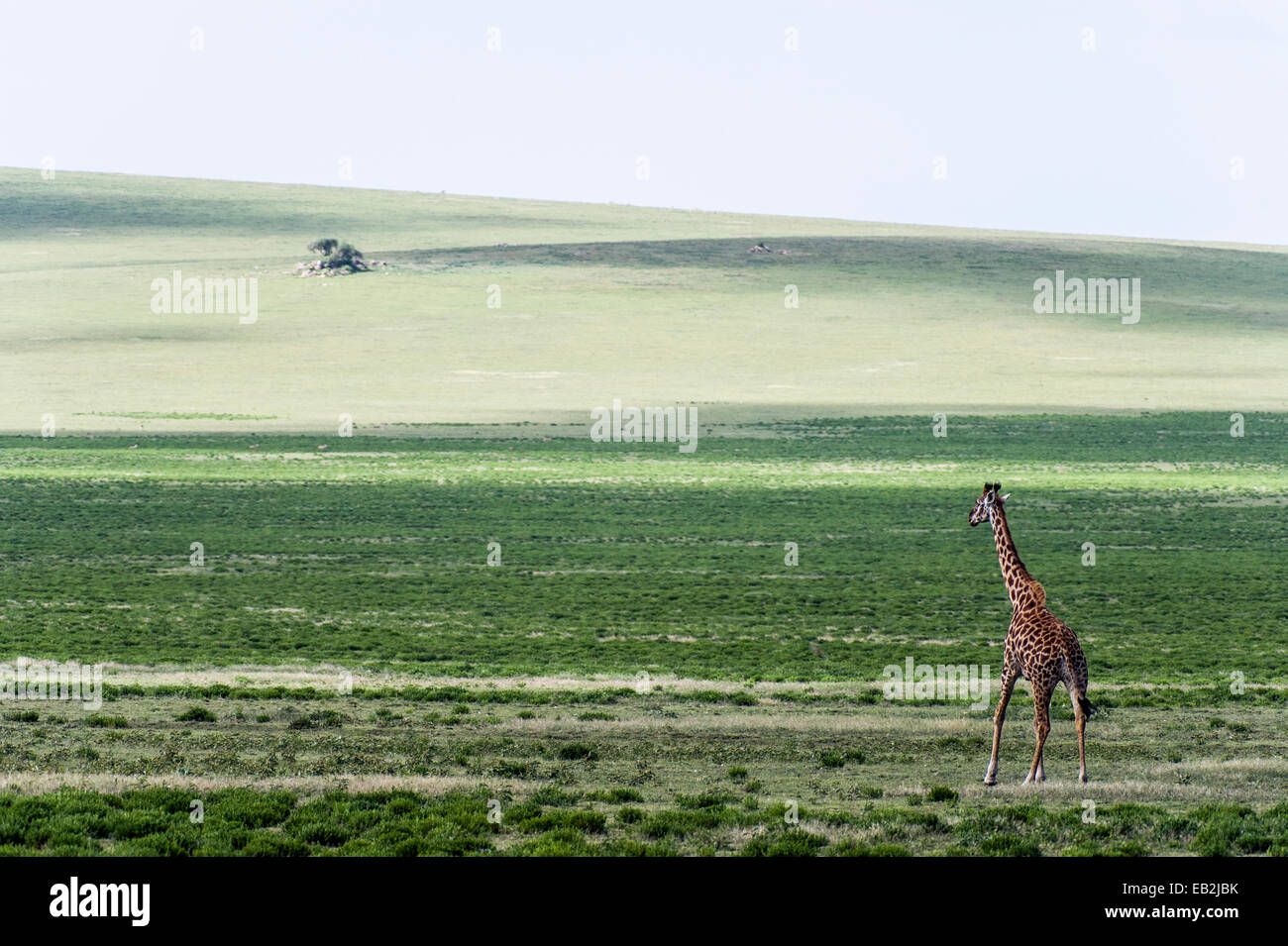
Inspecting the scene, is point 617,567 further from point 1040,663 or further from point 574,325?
point 574,325

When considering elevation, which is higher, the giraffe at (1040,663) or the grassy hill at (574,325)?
the grassy hill at (574,325)

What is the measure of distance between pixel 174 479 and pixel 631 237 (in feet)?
327

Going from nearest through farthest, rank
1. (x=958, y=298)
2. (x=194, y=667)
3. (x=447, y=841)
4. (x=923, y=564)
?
(x=447, y=841), (x=194, y=667), (x=923, y=564), (x=958, y=298)

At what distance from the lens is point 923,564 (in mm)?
34969

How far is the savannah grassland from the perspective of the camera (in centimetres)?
1308

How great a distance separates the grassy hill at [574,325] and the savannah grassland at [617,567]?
25.1 inches

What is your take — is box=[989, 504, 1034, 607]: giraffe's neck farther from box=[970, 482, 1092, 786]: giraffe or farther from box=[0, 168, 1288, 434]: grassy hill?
box=[0, 168, 1288, 434]: grassy hill

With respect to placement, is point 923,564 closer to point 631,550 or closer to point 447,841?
point 631,550

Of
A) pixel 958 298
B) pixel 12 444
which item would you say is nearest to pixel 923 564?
pixel 12 444

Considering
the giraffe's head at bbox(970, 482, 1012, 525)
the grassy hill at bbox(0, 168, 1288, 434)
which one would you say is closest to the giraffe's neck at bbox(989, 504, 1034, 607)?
the giraffe's head at bbox(970, 482, 1012, 525)

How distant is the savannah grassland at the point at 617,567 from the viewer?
13078 millimetres

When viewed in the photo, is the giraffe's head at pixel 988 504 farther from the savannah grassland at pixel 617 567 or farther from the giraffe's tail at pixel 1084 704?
the savannah grassland at pixel 617 567

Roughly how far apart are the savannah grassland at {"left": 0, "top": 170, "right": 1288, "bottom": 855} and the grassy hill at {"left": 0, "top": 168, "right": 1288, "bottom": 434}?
637 mm

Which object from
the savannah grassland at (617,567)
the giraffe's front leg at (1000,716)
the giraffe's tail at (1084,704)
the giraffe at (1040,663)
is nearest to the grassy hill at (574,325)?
the savannah grassland at (617,567)
